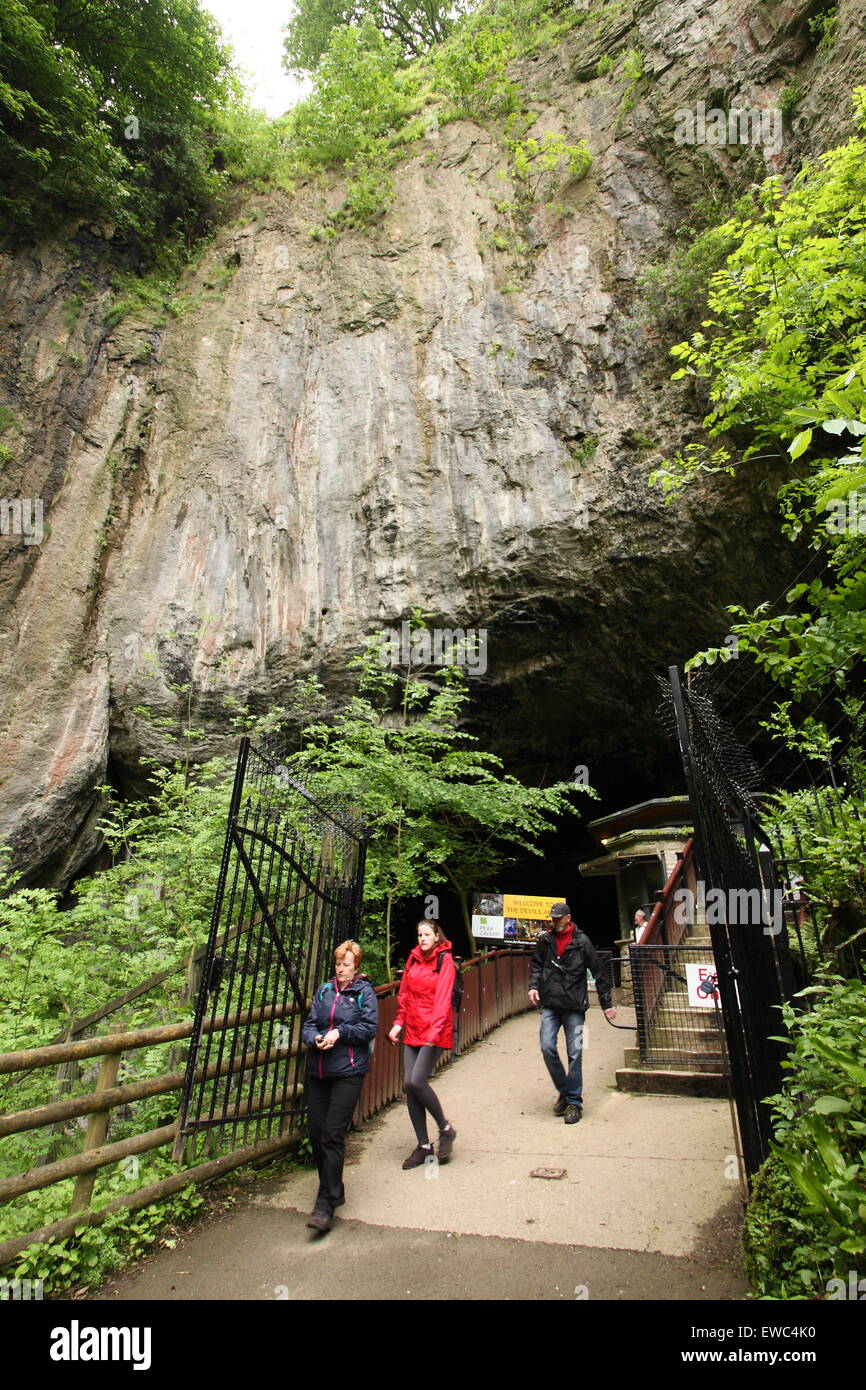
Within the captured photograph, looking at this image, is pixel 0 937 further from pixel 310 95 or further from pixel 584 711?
pixel 310 95

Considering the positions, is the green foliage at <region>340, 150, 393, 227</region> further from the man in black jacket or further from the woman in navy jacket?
the woman in navy jacket

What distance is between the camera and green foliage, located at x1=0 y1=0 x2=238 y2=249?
1540 cm

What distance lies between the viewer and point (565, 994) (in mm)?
5777

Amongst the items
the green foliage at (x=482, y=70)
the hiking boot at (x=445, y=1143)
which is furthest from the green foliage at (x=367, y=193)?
the hiking boot at (x=445, y=1143)

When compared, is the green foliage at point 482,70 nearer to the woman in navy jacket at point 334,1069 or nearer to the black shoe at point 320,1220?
the woman in navy jacket at point 334,1069

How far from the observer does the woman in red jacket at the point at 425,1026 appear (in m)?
4.77

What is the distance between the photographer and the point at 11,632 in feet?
41.9

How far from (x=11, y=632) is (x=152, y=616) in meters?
2.55

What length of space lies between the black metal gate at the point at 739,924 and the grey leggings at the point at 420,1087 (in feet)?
7.14

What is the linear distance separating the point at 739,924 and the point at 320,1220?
2875 mm

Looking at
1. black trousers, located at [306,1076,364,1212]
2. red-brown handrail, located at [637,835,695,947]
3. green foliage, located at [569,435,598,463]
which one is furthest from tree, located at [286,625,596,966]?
green foliage, located at [569,435,598,463]

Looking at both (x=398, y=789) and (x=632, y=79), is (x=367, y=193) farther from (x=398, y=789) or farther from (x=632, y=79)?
(x=398, y=789)

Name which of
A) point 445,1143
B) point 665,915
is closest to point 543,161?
point 665,915
